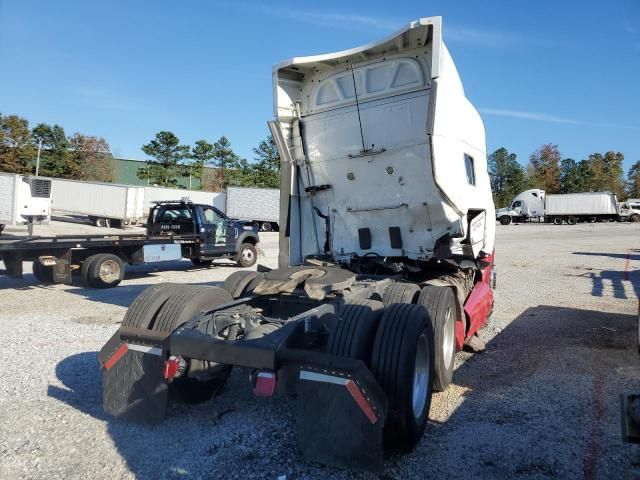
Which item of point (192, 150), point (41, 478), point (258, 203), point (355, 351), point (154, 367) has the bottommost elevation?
point (41, 478)

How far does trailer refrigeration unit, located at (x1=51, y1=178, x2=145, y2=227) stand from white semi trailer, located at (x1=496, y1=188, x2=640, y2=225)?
3404 centimetres

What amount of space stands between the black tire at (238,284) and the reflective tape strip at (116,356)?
4.87 ft

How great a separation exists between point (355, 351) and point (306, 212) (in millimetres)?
3674

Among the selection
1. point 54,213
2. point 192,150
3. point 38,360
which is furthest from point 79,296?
point 192,150

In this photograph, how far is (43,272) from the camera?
35.8 feet

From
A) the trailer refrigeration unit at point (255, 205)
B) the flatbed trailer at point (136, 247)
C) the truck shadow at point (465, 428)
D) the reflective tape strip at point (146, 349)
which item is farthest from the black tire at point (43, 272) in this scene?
the trailer refrigeration unit at point (255, 205)

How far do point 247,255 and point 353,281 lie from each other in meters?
11.0

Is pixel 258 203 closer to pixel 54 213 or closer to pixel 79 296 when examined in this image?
pixel 54 213

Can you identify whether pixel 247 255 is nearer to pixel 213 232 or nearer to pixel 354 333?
pixel 213 232

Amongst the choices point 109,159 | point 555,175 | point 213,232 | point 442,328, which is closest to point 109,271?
point 213,232

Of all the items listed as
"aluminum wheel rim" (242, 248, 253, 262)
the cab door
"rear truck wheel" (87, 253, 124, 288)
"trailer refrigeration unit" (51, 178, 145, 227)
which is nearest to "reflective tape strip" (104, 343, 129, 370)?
"rear truck wheel" (87, 253, 124, 288)

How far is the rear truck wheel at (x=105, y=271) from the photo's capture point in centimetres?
1054

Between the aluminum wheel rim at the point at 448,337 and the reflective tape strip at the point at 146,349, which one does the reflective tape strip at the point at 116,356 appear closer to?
the reflective tape strip at the point at 146,349

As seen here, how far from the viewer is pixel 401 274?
21.1ft
